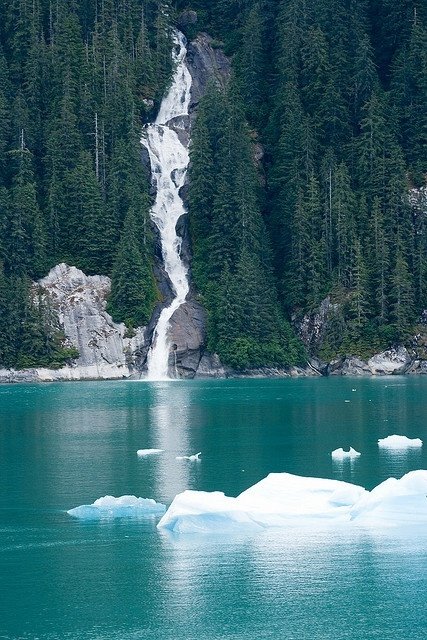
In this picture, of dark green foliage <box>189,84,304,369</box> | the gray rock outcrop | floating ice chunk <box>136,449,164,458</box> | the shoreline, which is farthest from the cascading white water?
floating ice chunk <box>136,449,164,458</box>

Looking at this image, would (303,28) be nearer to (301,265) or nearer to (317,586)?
(301,265)

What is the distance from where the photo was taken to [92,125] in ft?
432

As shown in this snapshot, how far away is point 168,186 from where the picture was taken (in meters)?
132

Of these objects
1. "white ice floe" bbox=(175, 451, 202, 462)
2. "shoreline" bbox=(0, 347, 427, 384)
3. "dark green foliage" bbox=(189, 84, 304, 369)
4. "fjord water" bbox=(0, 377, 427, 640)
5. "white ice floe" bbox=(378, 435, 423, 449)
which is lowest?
"fjord water" bbox=(0, 377, 427, 640)

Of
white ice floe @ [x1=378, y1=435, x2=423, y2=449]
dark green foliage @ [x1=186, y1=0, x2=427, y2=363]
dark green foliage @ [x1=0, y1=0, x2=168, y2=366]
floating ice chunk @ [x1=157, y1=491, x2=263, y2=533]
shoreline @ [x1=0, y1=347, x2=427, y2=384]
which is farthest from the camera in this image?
dark green foliage @ [x1=186, y1=0, x2=427, y2=363]

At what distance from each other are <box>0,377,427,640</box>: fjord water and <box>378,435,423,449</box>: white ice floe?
47.5 inches

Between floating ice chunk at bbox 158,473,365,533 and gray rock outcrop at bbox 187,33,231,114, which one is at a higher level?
gray rock outcrop at bbox 187,33,231,114

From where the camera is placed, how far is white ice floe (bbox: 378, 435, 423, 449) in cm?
5603

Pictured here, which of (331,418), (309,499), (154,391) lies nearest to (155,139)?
(154,391)

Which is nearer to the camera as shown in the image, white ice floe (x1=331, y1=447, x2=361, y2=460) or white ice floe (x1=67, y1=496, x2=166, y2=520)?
white ice floe (x1=67, y1=496, x2=166, y2=520)

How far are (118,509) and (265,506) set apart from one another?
5514 mm

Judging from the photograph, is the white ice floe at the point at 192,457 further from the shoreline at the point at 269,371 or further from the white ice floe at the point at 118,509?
the shoreline at the point at 269,371

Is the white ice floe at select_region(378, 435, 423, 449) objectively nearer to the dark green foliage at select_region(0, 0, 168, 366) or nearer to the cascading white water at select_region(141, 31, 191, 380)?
the cascading white water at select_region(141, 31, 191, 380)

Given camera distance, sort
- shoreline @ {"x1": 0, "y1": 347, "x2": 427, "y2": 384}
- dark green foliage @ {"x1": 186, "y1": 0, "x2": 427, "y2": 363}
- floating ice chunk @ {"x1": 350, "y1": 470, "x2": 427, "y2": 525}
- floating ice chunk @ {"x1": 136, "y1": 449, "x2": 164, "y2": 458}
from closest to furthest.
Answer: floating ice chunk @ {"x1": 350, "y1": 470, "x2": 427, "y2": 525}, floating ice chunk @ {"x1": 136, "y1": 449, "x2": 164, "y2": 458}, shoreline @ {"x1": 0, "y1": 347, "x2": 427, "y2": 384}, dark green foliage @ {"x1": 186, "y1": 0, "x2": 427, "y2": 363}
